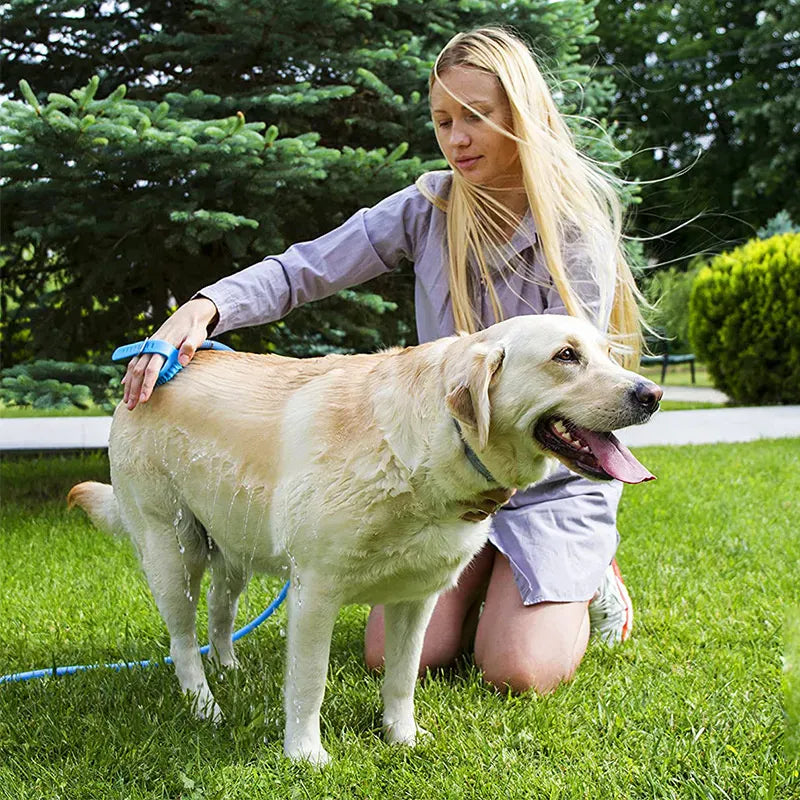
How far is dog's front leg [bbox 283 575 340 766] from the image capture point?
2.27 metres

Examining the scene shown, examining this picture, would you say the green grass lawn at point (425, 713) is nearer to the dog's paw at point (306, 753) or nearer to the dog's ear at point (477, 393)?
the dog's paw at point (306, 753)

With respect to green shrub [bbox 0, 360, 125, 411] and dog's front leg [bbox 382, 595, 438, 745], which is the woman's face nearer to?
dog's front leg [bbox 382, 595, 438, 745]

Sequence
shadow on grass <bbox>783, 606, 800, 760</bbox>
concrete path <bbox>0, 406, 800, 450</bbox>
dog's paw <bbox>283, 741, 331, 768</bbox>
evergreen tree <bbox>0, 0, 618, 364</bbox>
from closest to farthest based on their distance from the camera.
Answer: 1. shadow on grass <bbox>783, 606, 800, 760</bbox>
2. dog's paw <bbox>283, 741, 331, 768</bbox>
3. evergreen tree <bbox>0, 0, 618, 364</bbox>
4. concrete path <bbox>0, 406, 800, 450</bbox>

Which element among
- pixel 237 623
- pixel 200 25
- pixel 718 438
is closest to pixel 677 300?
pixel 718 438

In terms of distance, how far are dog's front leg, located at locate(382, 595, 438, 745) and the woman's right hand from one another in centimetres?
89

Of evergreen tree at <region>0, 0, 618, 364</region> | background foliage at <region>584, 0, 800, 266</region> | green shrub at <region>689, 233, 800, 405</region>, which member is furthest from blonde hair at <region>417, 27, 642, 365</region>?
background foliage at <region>584, 0, 800, 266</region>

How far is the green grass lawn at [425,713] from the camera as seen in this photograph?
7.49ft

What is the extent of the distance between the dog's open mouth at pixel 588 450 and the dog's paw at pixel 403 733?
0.95 meters

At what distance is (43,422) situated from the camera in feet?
32.7

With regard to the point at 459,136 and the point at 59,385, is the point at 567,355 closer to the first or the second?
the point at 459,136

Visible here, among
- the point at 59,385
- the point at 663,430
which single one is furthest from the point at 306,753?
the point at 663,430

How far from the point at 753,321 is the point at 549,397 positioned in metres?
10.8

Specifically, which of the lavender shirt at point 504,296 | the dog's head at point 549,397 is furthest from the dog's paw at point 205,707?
the dog's head at point 549,397

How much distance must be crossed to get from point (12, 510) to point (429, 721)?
3578 millimetres
